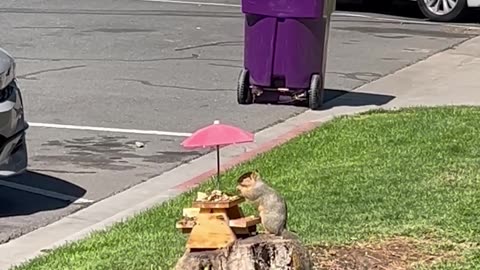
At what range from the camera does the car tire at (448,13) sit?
17.6 m

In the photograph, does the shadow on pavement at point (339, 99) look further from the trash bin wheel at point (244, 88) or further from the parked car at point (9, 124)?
the parked car at point (9, 124)

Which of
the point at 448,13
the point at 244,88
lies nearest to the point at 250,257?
the point at 244,88

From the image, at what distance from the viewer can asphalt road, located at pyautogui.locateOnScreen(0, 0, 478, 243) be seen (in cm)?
811

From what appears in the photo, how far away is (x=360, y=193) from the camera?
6875 mm

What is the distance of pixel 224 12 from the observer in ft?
61.5

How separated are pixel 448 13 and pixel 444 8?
109 mm

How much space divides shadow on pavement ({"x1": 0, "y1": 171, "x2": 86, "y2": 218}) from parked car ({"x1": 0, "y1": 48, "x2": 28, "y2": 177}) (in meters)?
0.39

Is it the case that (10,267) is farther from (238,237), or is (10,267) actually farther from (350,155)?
(350,155)

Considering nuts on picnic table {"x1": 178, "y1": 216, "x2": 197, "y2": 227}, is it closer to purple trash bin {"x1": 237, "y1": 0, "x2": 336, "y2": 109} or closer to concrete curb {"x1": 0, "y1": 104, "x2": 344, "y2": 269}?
concrete curb {"x1": 0, "y1": 104, "x2": 344, "y2": 269}

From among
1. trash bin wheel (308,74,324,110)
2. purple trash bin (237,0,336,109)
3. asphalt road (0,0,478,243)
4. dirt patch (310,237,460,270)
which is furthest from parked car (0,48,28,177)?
trash bin wheel (308,74,324,110)

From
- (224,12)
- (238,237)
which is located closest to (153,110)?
(238,237)

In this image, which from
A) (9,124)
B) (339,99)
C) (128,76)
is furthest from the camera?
(128,76)

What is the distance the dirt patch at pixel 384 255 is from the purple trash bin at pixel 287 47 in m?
5.09

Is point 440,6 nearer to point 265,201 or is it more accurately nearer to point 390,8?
point 390,8
